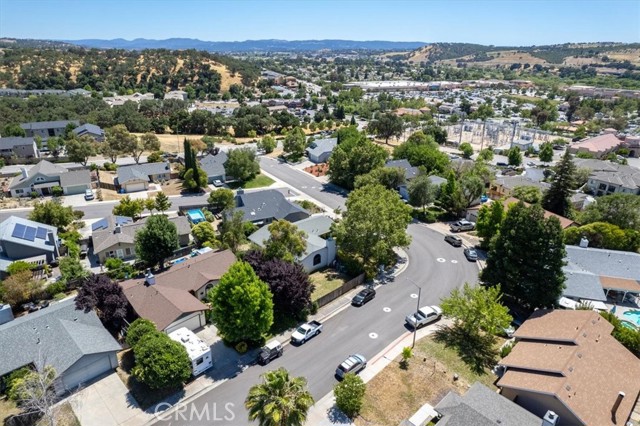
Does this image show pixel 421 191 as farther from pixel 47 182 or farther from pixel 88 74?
pixel 88 74

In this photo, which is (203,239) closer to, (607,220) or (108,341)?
(108,341)

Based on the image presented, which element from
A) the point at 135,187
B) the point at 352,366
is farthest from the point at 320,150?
the point at 352,366

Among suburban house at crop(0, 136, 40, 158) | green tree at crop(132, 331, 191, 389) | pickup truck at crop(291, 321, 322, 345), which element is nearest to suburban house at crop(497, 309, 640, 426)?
pickup truck at crop(291, 321, 322, 345)

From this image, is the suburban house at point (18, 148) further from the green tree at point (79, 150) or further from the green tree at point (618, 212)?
the green tree at point (618, 212)

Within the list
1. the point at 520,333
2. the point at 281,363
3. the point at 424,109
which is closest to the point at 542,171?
the point at 520,333

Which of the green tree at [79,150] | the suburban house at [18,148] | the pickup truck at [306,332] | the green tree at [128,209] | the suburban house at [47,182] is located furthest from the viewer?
the suburban house at [18,148]

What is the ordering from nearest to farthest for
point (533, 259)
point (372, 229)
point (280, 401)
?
point (280, 401)
point (533, 259)
point (372, 229)

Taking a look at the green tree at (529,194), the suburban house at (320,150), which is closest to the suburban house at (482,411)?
the green tree at (529,194)
